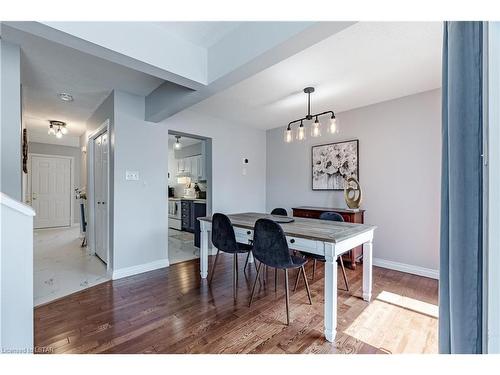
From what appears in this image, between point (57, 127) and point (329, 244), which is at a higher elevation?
point (57, 127)

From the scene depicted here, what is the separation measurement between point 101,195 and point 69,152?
4414 mm

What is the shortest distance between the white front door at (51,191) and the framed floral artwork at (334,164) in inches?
266

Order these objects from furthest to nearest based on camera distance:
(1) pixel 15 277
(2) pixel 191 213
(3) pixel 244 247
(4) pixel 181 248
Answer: (2) pixel 191 213 < (4) pixel 181 248 < (3) pixel 244 247 < (1) pixel 15 277

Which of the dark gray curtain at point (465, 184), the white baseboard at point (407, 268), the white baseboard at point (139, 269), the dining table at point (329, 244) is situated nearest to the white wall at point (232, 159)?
the white baseboard at point (139, 269)

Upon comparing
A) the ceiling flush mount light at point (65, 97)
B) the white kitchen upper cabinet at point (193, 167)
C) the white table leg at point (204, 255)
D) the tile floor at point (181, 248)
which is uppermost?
the ceiling flush mount light at point (65, 97)

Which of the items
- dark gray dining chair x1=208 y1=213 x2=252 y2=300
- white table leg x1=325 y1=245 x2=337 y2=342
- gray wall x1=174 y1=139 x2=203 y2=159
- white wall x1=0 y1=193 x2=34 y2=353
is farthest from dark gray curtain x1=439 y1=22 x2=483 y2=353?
gray wall x1=174 y1=139 x2=203 y2=159

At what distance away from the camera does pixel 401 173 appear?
3.25 metres

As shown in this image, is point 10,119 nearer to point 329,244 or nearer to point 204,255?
point 204,255

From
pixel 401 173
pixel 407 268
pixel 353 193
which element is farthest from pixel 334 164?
pixel 407 268

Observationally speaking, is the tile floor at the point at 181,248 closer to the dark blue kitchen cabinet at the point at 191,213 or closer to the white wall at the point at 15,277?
the dark blue kitchen cabinet at the point at 191,213

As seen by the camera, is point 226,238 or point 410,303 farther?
point 226,238

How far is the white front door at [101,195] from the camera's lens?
332 centimetres

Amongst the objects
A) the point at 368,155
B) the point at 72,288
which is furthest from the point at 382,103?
the point at 72,288

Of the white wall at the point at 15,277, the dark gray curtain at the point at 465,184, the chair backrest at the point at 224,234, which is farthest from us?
the chair backrest at the point at 224,234
